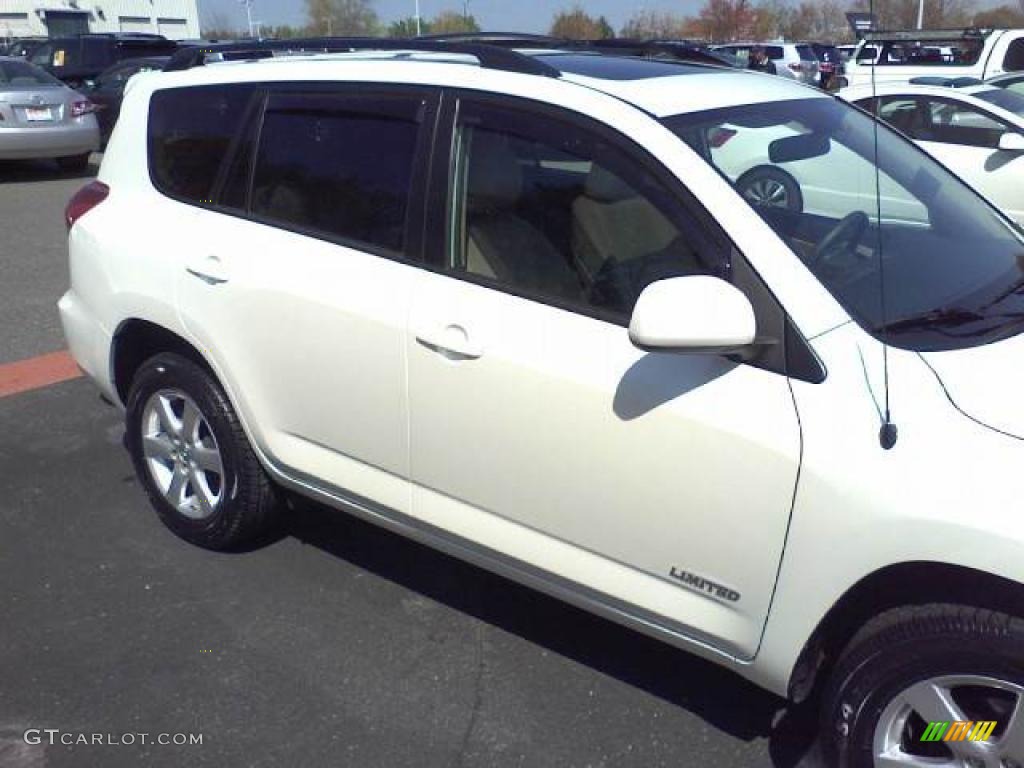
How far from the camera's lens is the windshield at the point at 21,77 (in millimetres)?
12797

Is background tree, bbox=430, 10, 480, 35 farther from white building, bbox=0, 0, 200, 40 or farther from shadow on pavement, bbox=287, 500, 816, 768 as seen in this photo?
shadow on pavement, bbox=287, 500, 816, 768

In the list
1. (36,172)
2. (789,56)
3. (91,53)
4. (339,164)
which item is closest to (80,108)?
(36,172)

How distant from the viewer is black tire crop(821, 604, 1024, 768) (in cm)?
205

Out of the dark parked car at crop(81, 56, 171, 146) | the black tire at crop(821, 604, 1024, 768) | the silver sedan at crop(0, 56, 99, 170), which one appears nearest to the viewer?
the black tire at crop(821, 604, 1024, 768)

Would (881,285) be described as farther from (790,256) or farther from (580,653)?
(580,653)

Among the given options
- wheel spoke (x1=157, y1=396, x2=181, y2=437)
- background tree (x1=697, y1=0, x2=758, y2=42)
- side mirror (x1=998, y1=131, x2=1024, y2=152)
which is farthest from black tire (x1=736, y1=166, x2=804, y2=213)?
background tree (x1=697, y1=0, x2=758, y2=42)

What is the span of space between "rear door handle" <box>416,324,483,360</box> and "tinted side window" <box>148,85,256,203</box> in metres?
1.19

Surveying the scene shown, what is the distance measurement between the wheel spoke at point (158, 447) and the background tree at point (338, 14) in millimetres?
59165

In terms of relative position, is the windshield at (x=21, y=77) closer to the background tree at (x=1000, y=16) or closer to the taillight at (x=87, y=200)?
the taillight at (x=87, y=200)

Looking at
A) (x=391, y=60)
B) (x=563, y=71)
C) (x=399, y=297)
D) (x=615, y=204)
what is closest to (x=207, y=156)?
(x=391, y=60)

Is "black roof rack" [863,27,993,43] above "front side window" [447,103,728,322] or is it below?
above

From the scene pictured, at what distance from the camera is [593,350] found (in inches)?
99.0

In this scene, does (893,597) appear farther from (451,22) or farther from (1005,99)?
(451,22)

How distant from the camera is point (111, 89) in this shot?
15.2 metres
